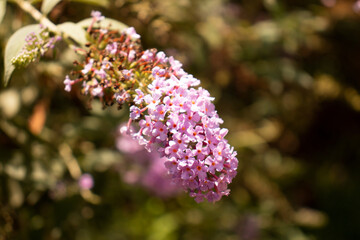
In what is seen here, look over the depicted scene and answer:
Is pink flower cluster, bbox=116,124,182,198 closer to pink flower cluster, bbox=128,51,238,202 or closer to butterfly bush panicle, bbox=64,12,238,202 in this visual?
butterfly bush panicle, bbox=64,12,238,202

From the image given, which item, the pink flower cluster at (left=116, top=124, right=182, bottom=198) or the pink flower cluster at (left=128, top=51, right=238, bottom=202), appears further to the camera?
the pink flower cluster at (left=116, top=124, right=182, bottom=198)

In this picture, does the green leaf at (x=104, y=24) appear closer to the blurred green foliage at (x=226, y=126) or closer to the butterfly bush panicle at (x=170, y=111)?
the butterfly bush panicle at (x=170, y=111)

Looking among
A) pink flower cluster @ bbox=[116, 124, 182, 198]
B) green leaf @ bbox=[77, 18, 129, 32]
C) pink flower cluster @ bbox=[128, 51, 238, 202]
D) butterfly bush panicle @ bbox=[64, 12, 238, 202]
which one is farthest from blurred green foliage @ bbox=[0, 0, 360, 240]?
pink flower cluster @ bbox=[128, 51, 238, 202]

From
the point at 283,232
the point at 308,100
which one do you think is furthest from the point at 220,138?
the point at 308,100

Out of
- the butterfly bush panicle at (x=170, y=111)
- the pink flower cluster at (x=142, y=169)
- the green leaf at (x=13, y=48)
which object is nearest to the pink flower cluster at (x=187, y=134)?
the butterfly bush panicle at (x=170, y=111)

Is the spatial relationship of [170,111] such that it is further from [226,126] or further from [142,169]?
[226,126]

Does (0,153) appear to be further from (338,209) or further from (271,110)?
(338,209)

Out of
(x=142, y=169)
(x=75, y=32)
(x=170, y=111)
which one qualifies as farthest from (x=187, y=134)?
(x=142, y=169)
